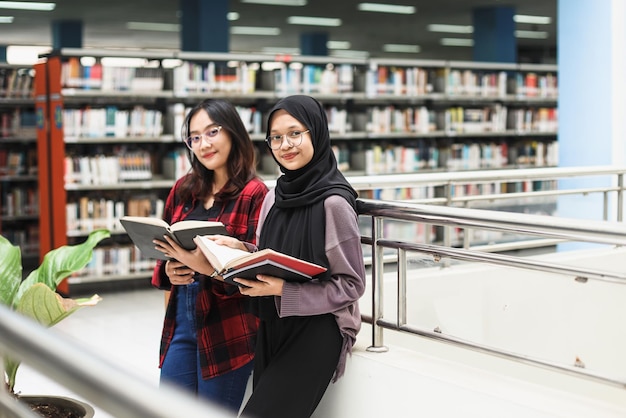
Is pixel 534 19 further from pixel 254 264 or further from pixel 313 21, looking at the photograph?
pixel 254 264

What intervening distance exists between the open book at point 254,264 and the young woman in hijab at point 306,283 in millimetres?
48

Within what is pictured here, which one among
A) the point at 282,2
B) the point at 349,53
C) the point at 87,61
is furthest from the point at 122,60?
the point at 349,53

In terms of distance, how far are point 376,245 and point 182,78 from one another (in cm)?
504

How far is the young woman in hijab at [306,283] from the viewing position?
228cm

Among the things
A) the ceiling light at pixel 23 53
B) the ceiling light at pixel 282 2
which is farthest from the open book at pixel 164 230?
the ceiling light at pixel 23 53

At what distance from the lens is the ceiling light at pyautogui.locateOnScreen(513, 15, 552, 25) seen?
53.4 ft

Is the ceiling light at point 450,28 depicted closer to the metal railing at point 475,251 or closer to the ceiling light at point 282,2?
the ceiling light at point 282,2

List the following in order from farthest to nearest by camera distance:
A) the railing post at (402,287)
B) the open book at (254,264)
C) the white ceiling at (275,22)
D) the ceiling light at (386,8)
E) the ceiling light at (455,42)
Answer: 1. the ceiling light at (455,42)
2. the ceiling light at (386,8)
3. the white ceiling at (275,22)
4. the railing post at (402,287)
5. the open book at (254,264)

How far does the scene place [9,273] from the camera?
9.04 feet

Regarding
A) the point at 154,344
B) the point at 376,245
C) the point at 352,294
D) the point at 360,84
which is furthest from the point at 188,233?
the point at 360,84

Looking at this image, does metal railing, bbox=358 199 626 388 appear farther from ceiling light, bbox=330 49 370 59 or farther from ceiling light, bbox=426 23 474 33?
ceiling light, bbox=330 49 370 59

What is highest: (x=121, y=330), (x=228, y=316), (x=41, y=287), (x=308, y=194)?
(x=308, y=194)

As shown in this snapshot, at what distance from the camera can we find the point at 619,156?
6676 millimetres

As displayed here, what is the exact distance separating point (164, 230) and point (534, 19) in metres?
15.6
